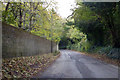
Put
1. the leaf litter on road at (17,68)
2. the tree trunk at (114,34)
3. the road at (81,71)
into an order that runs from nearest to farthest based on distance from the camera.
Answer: the leaf litter on road at (17,68) → the road at (81,71) → the tree trunk at (114,34)

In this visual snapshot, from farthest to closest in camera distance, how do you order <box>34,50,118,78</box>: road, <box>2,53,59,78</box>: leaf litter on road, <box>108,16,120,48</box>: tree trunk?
<box>108,16,120,48</box>: tree trunk < <box>34,50,118,78</box>: road < <box>2,53,59,78</box>: leaf litter on road

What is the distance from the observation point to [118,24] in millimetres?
16281

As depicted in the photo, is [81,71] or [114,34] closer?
[81,71]

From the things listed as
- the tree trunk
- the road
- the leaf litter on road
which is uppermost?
the tree trunk

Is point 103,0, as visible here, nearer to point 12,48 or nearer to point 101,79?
point 101,79

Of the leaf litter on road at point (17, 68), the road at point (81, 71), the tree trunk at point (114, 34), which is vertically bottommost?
the road at point (81, 71)

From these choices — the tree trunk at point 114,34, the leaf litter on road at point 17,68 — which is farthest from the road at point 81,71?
the tree trunk at point 114,34

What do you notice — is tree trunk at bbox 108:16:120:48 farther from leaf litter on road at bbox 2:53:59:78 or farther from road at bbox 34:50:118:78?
leaf litter on road at bbox 2:53:59:78

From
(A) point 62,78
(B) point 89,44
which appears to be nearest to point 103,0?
(A) point 62,78

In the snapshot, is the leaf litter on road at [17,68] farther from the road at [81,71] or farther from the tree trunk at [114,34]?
the tree trunk at [114,34]

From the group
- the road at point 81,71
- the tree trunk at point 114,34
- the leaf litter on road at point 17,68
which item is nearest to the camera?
the leaf litter on road at point 17,68

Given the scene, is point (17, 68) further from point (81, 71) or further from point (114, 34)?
point (114, 34)

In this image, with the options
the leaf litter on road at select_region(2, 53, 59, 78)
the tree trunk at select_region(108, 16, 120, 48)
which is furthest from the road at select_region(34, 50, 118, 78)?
the tree trunk at select_region(108, 16, 120, 48)

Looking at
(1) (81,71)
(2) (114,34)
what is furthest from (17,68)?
(2) (114,34)
